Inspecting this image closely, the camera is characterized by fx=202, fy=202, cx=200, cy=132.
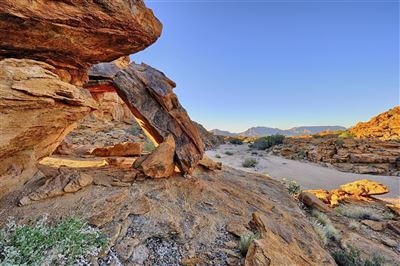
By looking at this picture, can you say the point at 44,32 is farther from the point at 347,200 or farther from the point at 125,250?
the point at 347,200

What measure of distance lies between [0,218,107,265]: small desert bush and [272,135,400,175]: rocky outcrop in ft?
73.2

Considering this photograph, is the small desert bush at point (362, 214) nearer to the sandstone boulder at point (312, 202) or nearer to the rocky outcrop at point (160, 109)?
the sandstone boulder at point (312, 202)

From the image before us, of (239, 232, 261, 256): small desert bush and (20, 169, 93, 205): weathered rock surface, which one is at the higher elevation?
(20, 169, 93, 205): weathered rock surface

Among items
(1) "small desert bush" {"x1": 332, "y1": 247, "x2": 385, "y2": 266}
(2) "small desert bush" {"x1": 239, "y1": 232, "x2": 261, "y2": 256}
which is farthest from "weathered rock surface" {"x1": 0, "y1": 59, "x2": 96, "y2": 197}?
(1) "small desert bush" {"x1": 332, "y1": 247, "x2": 385, "y2": 266}

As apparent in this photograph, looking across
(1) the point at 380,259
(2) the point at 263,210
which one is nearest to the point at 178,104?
(2) the point at 263,210

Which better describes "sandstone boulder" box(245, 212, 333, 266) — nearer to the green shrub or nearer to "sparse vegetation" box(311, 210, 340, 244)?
"sparse vegetation" box(311, 210, 340, 244)

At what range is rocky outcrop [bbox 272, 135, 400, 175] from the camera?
61.9 feet

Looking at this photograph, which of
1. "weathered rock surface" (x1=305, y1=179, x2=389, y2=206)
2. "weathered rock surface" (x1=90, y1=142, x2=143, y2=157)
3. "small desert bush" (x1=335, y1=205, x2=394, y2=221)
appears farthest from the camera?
"weathered rock surface" (x1=305, y1=179, x2=389, y2=206)

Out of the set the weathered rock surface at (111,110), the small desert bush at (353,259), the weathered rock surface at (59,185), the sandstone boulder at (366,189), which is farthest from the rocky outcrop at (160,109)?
the weathered rock surface at (111,110)

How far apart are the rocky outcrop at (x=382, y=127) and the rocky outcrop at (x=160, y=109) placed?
106 ft

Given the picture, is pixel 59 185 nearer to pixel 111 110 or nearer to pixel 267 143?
pixel 111 110

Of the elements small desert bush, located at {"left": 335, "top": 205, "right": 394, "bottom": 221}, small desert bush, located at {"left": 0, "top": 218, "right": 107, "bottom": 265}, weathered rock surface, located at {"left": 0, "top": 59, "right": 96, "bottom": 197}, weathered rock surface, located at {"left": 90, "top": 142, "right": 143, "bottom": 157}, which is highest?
weathered rock surface, located at {"left": 0, "top": 59, "right": 96, "bottom": 197}

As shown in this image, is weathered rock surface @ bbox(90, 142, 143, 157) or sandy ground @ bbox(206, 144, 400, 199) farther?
sandy ground @ bbox(206, 144, 400, 199)

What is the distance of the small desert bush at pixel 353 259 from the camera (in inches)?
200
